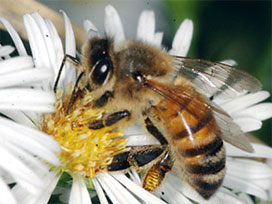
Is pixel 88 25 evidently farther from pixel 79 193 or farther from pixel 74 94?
pixel 79 193

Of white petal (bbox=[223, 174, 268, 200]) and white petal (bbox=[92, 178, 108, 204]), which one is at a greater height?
white petal (bbox=[92, 178, 108, 204])

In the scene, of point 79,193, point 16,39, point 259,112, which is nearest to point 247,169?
point 259,112

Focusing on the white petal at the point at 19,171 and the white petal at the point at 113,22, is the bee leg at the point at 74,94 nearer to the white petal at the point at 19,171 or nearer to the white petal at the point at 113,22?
the white petal at the point at 19,171

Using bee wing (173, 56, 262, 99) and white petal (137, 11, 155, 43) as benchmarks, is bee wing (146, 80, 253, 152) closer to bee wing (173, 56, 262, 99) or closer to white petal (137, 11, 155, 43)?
bee wing (173, 56, 262, 99)

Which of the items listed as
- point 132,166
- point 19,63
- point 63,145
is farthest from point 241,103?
point 19,63

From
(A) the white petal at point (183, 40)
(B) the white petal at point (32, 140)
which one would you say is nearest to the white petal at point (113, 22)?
(A) the white petal at point (183, 40)

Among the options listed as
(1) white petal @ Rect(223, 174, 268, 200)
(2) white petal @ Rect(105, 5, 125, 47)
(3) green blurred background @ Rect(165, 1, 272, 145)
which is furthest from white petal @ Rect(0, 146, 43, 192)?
(3) green blurred background @ Rect(165, 1, 272, 145)
